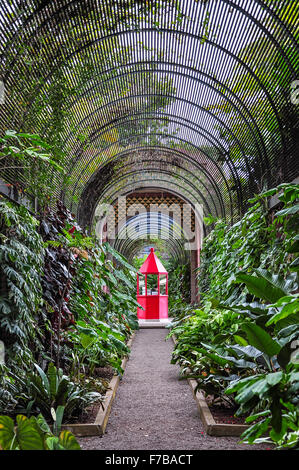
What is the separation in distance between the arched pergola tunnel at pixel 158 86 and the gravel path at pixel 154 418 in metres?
2.35

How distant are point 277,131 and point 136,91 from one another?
9.18 feet

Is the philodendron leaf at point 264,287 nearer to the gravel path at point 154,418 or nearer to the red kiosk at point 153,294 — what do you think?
the gravel path at point 154,418

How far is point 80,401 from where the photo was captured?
12.8ft

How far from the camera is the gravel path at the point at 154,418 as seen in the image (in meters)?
Answer: 3.33

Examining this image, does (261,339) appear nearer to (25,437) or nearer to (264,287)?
(264,287)

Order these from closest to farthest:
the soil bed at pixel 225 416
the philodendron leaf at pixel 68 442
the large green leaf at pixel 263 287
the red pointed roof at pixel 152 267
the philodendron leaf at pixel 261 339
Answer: the philodendron leaf at pixel 68 442 < the philodendron leaf at pixel 261 339 < the large green leaf at pixel 263 287 < the soil bed at pixel 225 416 < the red pointed roof at pixel 152 267

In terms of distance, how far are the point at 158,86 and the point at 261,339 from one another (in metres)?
4.98

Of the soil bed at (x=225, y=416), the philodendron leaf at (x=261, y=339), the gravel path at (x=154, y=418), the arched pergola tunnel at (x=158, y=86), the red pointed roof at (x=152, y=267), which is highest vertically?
the arched pergola tunnel at (x=158, y=86)

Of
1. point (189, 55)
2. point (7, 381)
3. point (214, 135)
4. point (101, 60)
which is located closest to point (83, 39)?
point (101, 60)

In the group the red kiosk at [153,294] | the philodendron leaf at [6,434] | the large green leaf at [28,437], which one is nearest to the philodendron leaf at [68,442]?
the large green leaf at [28,437]

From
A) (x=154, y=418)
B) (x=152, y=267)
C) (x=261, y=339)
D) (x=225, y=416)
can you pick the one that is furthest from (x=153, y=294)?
(x=261, y=339)

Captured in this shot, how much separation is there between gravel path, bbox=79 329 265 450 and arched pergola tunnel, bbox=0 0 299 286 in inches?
92.6
